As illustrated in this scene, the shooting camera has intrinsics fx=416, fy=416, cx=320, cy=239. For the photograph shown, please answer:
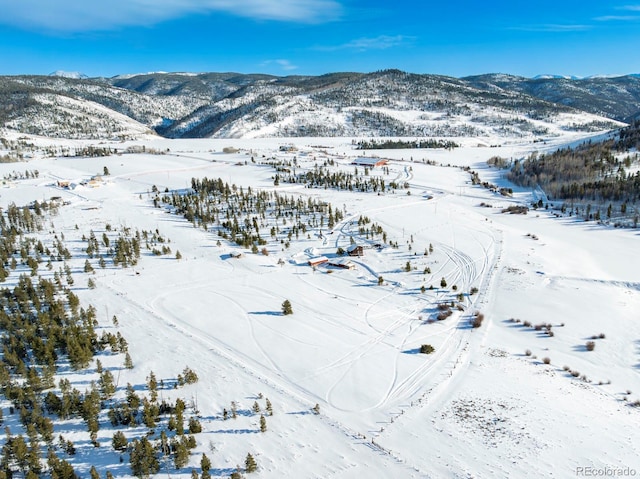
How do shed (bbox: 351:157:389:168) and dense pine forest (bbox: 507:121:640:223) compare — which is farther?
shed (bbox: 351:157:389:168)

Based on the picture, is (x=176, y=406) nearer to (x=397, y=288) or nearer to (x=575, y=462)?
(x=575, y=462)

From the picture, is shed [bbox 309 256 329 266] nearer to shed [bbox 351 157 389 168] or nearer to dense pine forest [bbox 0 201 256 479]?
dense pine forest [bbox 0 201 256 479]

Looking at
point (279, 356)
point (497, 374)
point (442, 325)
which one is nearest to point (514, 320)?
point (442, 325)

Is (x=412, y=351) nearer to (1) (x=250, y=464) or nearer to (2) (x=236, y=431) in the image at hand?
(2) (x=236, y=431)

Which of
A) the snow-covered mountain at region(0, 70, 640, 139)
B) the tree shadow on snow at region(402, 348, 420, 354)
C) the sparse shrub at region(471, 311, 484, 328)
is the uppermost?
the snow-covered mountain at region(0, 70, 640, 139)

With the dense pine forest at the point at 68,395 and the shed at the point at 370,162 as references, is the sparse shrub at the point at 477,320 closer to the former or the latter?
the dense pine forest at the point at 68,395

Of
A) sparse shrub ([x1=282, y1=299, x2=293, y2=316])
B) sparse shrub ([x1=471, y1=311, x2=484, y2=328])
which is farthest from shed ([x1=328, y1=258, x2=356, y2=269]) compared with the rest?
sparse shrub ([x1=471, y1=311, x2=484, y2=328])

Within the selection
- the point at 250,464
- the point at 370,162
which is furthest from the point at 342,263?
the point at 370,162

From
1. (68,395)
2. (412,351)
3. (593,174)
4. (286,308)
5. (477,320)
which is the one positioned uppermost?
(593,174)

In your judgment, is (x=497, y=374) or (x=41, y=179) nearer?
(x=497, y=374)
